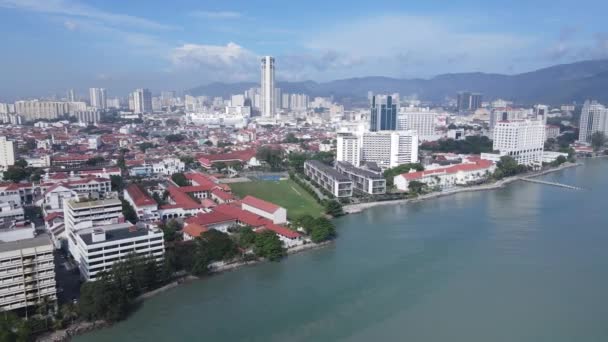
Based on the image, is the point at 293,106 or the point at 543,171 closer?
the point at 543,171

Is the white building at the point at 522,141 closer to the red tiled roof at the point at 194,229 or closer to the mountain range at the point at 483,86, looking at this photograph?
the red tiled roof at the point at 194,229

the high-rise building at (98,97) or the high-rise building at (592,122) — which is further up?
the high-rise building at (98,97)

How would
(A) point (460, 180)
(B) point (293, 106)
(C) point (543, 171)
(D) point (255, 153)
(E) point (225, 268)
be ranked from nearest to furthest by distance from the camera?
(E) point (225, 268) < (A) point (460, 180) < (C) point (543, 171) < (D) point (255, 153) < (B) point (293, 106)

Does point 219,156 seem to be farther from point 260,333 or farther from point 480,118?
point 480,118

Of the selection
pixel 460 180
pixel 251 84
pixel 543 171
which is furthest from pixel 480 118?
pixel 251 84

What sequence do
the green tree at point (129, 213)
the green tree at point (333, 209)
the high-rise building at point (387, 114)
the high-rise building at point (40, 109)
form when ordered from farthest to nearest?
the high-rise building at point (40, 109), the high-rise building at point (387, 114), the green tree at point (333, 209), the green tree at point (129, 213)

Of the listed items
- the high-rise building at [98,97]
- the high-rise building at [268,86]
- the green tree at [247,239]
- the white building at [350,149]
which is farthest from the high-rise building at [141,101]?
the green tree at [247,239]

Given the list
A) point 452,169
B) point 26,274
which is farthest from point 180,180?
point 452,169

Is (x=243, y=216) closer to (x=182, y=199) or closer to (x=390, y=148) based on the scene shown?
(x=182, y=199)
